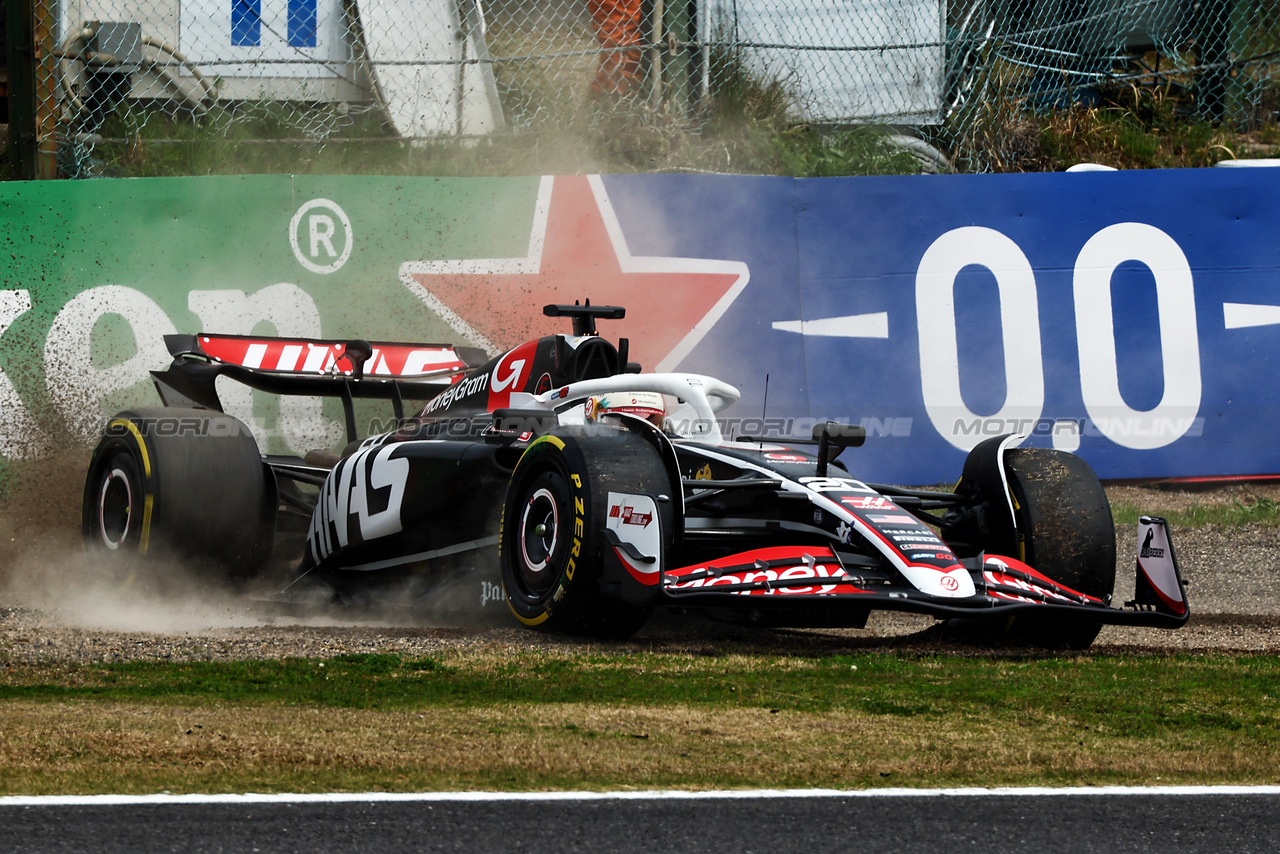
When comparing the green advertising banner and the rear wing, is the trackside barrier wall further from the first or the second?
the rear wing

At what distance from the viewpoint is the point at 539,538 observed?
566cm

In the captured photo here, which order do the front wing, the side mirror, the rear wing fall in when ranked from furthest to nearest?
the rear wing, the side mirror, the front wing

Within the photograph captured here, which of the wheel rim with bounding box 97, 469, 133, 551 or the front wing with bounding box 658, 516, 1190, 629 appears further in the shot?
the wheel rim with bounding box 97, 469, 133, 551

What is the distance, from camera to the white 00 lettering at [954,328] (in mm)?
9148

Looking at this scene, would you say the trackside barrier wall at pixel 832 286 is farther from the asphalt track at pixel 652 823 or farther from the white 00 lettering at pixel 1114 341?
the asphalt track at pixel 652 823

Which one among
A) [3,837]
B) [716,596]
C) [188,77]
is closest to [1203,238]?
[716,596]

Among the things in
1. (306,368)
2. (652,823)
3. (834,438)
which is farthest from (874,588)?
(306,368)

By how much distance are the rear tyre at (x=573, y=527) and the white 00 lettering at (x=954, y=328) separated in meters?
4.11

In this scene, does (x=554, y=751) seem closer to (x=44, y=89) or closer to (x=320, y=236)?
(x=320, y=236)

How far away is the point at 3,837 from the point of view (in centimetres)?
266

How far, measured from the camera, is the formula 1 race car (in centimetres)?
516

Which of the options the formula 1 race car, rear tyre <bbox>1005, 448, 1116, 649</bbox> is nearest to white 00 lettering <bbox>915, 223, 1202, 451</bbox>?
the formula 1 race car

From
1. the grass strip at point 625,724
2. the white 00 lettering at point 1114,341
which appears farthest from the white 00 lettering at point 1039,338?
the grass strip at point 625,724

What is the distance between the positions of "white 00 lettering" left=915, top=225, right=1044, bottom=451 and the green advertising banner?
8.77ft
